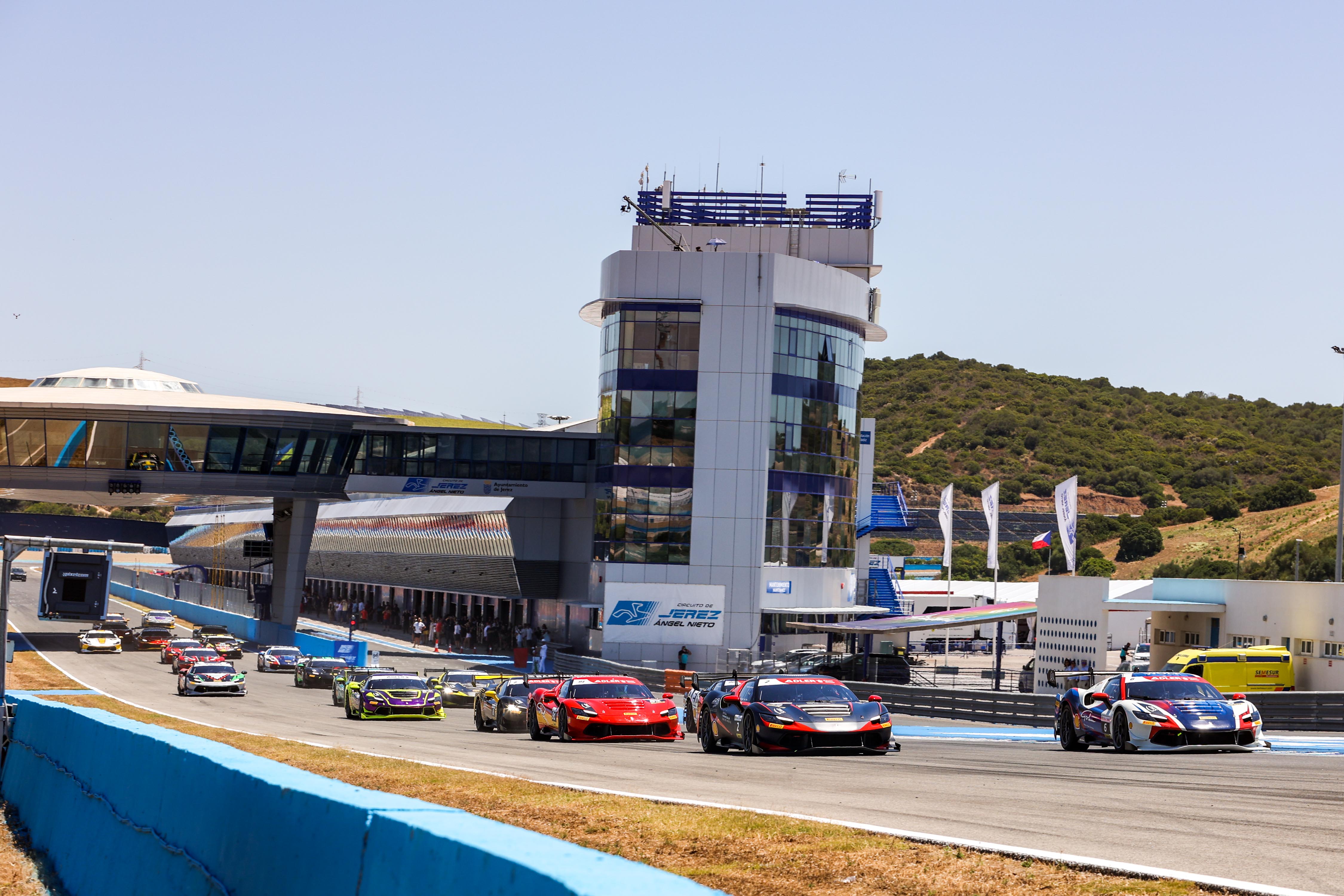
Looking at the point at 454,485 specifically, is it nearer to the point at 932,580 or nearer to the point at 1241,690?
the point at 1241,690

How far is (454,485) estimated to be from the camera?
2611 inches

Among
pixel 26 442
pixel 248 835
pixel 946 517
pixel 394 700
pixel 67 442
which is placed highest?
pixel 67 442

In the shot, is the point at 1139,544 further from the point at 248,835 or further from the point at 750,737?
the point at 248,835

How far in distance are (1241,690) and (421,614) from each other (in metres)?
65.4

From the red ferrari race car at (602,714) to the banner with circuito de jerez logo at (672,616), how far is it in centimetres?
3011

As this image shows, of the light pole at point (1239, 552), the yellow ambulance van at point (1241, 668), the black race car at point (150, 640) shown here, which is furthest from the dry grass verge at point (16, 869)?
the light pole at point (1239, 552)

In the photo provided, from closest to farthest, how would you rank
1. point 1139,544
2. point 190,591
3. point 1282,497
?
point 190,591, point 1282,497, point 1139,544

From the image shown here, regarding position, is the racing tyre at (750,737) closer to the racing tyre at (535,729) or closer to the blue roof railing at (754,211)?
the racing tyre at (535,729)

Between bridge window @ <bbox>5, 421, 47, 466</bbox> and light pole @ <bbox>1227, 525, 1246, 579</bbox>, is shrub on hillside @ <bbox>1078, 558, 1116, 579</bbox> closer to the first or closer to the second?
light pole @ <bbox>1227, 525, 1246, 579</bbox>

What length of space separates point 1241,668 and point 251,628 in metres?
54.4

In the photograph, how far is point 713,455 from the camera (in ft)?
192

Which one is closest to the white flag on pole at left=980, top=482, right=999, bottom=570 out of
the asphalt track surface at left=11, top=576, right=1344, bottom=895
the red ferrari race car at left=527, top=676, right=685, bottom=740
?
the asphalt track surface at left=11, top=576, right=1344, bottom=895

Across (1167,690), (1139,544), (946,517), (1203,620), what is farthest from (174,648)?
(1139,544)

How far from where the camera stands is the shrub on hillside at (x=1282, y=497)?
139 metres
